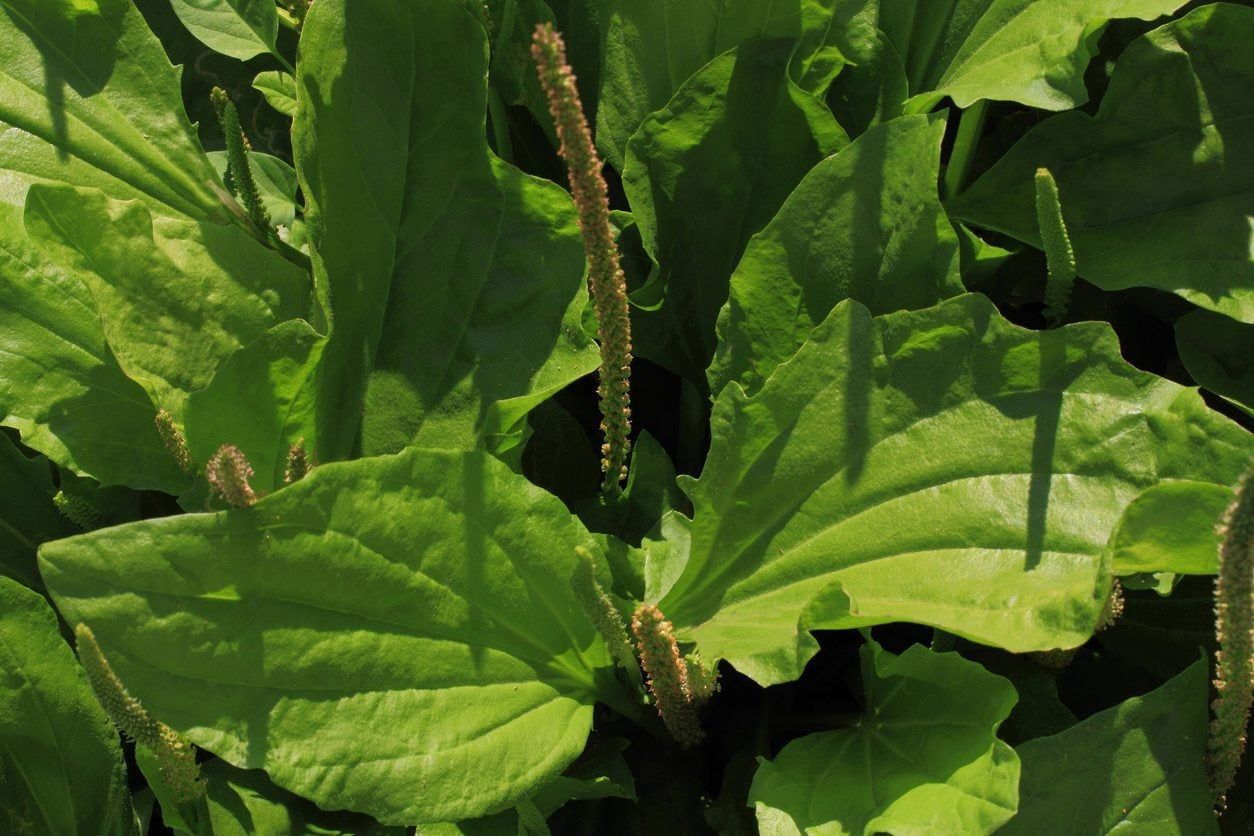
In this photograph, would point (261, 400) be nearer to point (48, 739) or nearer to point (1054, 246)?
point (48, 739)

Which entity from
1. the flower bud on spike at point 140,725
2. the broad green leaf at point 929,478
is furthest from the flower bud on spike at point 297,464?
the broad green leaf at point 929,478

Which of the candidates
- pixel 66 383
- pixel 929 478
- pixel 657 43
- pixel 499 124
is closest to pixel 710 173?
pixel 657 43

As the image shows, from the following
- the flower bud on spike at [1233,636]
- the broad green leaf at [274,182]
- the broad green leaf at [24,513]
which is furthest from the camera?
the broad green leaf at [274,182]

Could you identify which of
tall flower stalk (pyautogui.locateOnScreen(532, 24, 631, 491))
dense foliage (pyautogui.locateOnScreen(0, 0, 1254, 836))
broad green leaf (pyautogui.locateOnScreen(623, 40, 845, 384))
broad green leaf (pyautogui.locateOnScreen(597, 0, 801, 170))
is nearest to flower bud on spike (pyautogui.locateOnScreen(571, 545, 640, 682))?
dense foliage (pyautogui.locateOnScreen(0, 0, 1254, 836))

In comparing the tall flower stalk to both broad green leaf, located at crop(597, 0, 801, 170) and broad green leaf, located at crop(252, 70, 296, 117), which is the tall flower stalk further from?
broad green leaf, located at crop(252, 70, 296, 117)

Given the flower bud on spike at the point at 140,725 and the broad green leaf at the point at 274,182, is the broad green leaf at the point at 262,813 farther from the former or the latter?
the broad green leaf at the point at 274,182

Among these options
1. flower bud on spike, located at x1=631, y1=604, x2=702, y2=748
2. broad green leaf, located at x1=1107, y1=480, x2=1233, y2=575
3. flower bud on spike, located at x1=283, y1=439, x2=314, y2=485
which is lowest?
flower bud on spike, located at x1=631, y1=604, x2=702, y2=748
